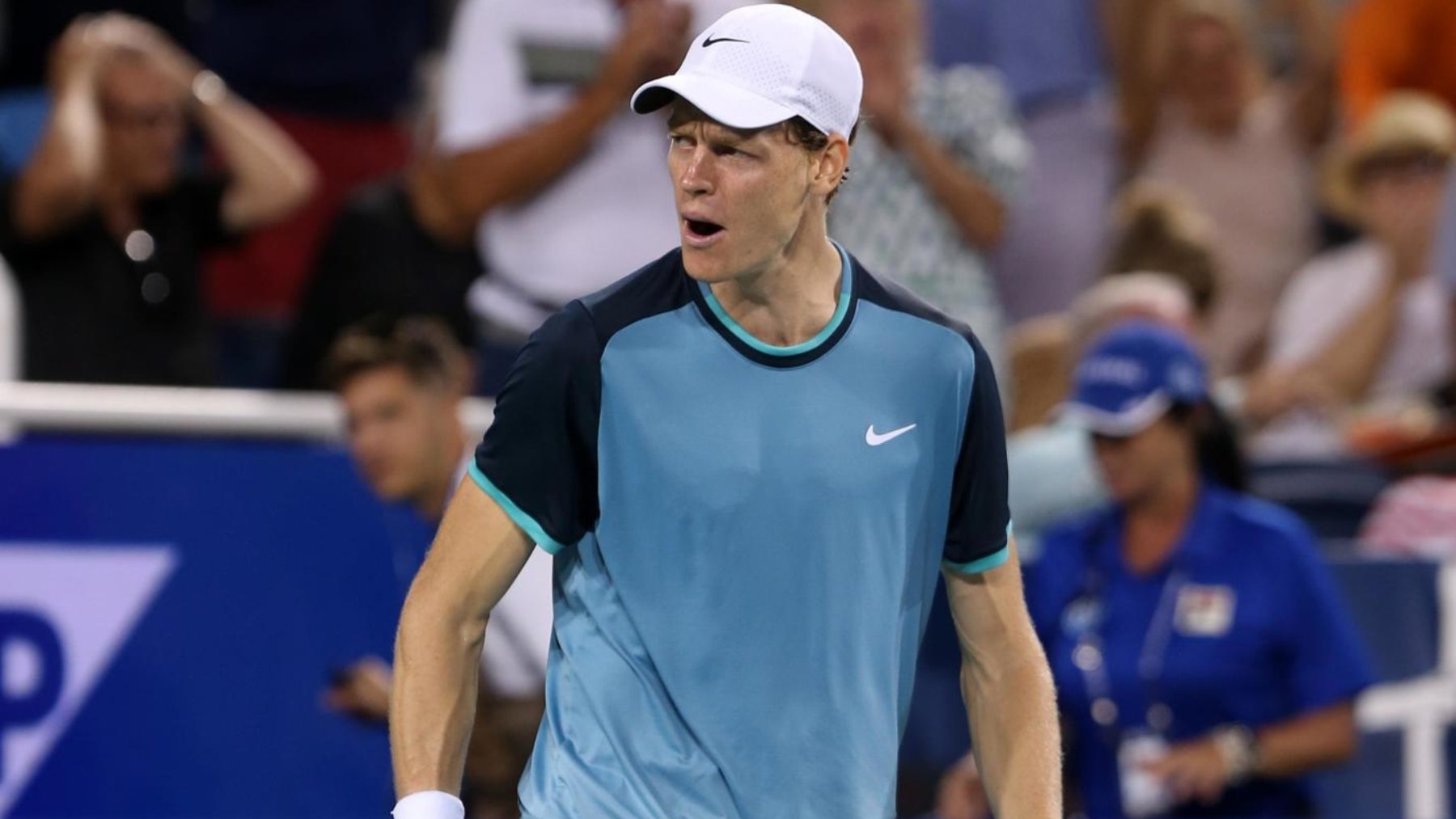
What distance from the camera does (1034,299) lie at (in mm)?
8148

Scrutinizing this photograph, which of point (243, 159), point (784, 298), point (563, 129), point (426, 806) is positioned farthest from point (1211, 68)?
point (426, 806)

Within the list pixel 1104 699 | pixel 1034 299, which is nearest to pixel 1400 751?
pixel 1104 699

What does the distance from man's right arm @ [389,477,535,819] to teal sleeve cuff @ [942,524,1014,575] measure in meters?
0.72

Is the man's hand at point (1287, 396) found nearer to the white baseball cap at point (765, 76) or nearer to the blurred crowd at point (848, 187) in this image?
the blurred crowd at point (848, 187)

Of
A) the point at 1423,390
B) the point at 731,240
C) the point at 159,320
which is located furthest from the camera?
the point at 1423,390

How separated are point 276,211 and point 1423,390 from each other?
3.88m

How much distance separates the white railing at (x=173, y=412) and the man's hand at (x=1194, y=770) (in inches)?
82.0

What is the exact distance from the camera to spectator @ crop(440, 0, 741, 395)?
6512 millimetres

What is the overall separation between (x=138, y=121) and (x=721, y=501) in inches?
149

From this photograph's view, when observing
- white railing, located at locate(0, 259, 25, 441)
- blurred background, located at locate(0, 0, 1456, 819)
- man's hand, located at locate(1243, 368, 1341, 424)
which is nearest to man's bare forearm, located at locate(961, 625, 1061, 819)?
blurred background, located at locate(0, 0, 1456, 819)

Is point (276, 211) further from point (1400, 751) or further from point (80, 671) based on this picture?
point (1400, 751)

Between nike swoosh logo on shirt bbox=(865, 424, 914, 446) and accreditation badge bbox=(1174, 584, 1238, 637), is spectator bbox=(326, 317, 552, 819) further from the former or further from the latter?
nike swoosh logo on shirt bbox=(865, 424, 914, 446)

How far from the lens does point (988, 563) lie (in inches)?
147

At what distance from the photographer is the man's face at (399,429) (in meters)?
6.25
